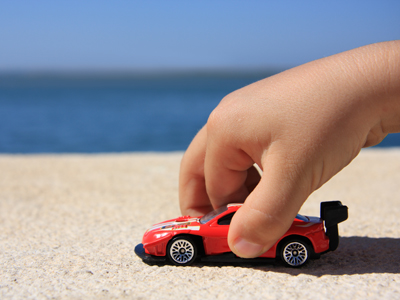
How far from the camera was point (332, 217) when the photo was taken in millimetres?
4633

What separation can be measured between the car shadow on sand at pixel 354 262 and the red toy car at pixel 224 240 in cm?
14

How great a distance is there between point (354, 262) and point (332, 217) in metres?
0.73

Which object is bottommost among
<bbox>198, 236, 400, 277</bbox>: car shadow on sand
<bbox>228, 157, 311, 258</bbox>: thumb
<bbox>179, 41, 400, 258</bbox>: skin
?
<bbox>198, 236, 400, 277</bbox>: car shadow on sand

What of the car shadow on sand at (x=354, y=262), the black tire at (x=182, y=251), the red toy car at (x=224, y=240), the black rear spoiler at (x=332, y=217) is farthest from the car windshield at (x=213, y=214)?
the black rear spoiler at (x=332, y=217)

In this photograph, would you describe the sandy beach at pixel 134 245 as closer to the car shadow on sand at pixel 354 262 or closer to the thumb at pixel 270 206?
the car shadow on sand at pixel 354 262

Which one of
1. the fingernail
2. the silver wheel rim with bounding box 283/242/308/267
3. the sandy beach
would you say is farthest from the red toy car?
the fingernail

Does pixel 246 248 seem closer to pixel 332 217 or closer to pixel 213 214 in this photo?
pixel 213 214

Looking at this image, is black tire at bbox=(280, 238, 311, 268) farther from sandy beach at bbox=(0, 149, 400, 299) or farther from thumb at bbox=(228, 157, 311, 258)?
thumb at bbox=(228, 157, 311, 258)

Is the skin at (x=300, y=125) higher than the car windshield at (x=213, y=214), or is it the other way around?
the skin at (x=300, y=125)

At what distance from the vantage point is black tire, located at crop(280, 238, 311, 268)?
458 centimetres

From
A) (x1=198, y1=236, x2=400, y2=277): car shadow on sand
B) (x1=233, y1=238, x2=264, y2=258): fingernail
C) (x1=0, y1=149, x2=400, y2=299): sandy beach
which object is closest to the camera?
(x1=233, y1=238, x2=264, y2=258): fingernail

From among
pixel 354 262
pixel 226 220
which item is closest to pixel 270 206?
pixel 226 220

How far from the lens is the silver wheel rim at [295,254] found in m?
4.59

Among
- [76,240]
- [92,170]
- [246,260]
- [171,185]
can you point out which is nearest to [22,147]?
[92,170]
